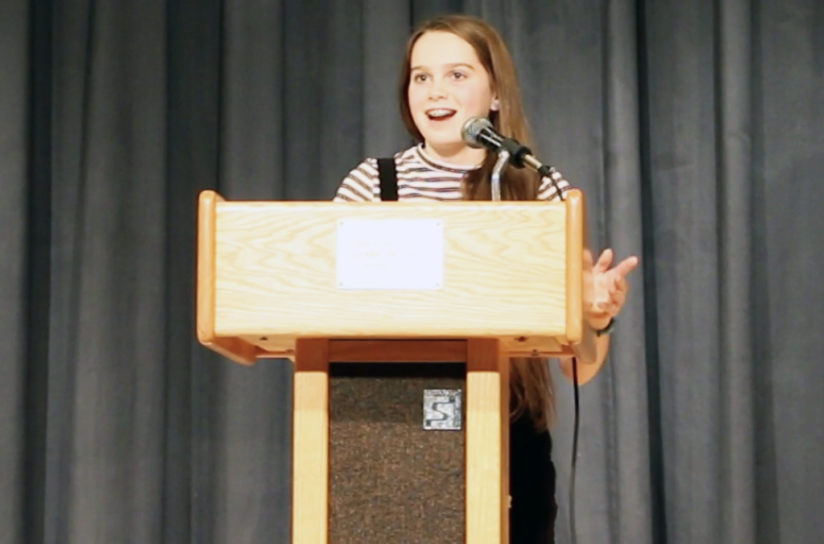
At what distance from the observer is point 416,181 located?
1.85 metres

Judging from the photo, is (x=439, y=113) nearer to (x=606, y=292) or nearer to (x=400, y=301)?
(x=606, y=292)

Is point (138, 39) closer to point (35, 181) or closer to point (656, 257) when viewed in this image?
point (35, 181)

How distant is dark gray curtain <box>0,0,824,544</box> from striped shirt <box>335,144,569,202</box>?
2.65 feet

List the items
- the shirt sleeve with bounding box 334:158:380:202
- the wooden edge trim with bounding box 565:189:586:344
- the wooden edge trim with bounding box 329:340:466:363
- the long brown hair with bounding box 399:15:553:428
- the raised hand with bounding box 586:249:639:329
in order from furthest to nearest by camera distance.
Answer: the shirt sleeve with bounding box 334:158:380:202 → the long brown hair with bounding box 399:15:553:428 → the raised hand with bounding box 586:249:639:329 → the wooden edge trim with bounding box 329:340:466:363 → the wooden edge trim with bounding box 565:189:586:344

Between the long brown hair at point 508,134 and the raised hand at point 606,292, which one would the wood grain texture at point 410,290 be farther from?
the long brown hair at point 508,134

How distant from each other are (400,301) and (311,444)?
8.0 inches

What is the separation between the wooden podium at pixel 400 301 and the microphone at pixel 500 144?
0.76ft

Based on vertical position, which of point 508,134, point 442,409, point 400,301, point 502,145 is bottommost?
point 442,409

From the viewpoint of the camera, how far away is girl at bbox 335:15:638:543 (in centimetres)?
178

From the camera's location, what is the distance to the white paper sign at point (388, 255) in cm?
124

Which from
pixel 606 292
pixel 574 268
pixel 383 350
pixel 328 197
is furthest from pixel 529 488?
pixel 328 197

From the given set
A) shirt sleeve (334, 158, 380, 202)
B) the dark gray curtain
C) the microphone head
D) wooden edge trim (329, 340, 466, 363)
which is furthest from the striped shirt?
the dark gray curtain

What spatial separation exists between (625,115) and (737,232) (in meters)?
0.37

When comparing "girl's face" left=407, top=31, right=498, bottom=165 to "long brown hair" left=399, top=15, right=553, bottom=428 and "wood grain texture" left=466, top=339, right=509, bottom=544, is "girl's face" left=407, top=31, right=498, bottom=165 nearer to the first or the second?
"long brown hair" left=399, top=15, right=553, bottom=428
